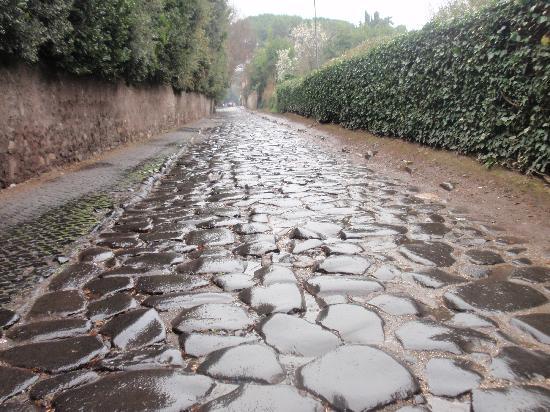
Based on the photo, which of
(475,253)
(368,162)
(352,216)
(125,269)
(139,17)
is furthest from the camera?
(139,17)

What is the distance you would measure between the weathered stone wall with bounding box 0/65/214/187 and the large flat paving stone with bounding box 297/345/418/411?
5.41 metres

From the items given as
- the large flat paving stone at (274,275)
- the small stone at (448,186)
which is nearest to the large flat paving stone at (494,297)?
the large flat paving stone at (274,275)

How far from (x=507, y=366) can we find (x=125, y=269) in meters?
2.51

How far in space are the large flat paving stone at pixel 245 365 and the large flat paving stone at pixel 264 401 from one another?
7 centimetres

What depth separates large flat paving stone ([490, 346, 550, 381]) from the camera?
1.80 meters

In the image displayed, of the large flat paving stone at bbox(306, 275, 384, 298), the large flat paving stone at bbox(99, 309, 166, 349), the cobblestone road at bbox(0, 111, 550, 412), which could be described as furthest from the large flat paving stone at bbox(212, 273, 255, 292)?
the large flat paving stone at bbox(99, 309, 166, 349)

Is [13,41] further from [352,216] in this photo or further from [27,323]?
[352,216]

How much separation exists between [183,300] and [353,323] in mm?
1061

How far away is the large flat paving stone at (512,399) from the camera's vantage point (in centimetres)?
159

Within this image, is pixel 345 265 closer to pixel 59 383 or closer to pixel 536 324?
pixel 536 324

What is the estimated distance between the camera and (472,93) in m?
6.55

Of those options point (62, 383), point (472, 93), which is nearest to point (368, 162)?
point (472, 93)

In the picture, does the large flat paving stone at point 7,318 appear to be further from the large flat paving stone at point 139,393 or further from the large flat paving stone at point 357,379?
the large flat paving stone at point 357,379

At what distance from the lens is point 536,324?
2.21m
